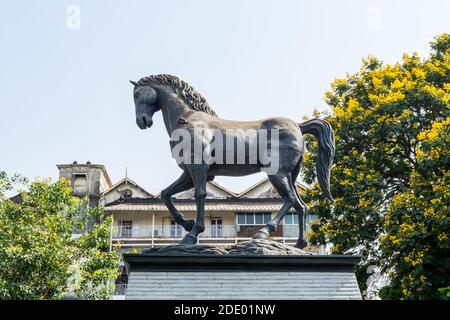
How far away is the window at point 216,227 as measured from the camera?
99.6 ft

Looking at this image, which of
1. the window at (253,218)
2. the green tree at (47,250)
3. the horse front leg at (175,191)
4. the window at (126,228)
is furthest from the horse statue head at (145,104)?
the window at (126,228)

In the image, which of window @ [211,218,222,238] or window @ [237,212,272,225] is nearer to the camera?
window @ [237,212,272,225]

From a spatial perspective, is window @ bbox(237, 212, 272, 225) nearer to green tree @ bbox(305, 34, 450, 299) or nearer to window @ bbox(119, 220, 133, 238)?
window @ bbox(119, 220, 133, 238)

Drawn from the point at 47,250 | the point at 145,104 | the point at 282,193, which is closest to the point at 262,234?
the point at 282,193

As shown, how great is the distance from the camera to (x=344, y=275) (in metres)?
7.57

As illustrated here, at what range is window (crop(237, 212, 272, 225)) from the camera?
97.1 feet

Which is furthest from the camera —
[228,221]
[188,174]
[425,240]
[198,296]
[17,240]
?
[228,221]

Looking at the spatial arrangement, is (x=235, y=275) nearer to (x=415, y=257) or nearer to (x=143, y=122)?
(x=143, y=122)

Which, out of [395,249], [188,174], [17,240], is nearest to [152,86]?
[188,174]

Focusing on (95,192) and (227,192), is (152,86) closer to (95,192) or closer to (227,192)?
(227,192)

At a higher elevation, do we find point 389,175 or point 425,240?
point 389,175

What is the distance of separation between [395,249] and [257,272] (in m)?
6.12

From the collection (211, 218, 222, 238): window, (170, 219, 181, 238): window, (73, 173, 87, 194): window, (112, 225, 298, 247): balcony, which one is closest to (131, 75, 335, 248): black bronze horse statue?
(112, 225, 298, 247): balcony
